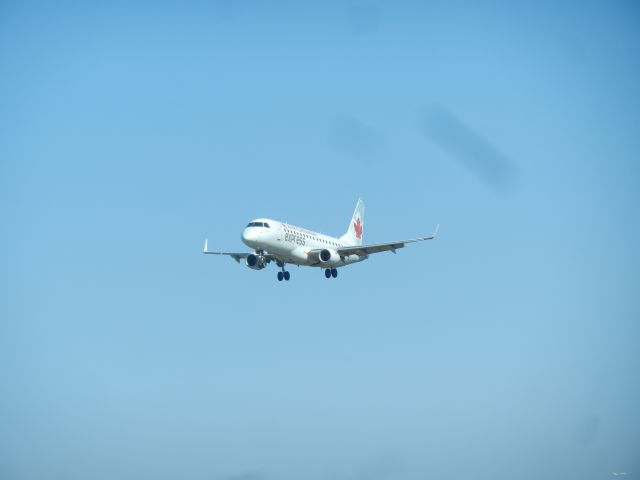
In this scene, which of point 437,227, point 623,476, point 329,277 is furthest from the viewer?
point 623,476

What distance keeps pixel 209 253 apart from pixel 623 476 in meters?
47.4

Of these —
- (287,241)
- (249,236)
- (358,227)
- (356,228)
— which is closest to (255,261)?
(287,241)

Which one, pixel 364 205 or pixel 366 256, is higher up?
pixel 364 205

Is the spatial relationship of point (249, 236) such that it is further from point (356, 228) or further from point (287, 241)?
point (356, 228)

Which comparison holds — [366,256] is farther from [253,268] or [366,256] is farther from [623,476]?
[623,476]

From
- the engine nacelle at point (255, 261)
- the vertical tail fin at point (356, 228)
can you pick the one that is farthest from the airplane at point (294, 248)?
the vertical tail fin at point (356, 228)

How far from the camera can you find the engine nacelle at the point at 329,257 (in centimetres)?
8225

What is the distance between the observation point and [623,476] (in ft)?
324

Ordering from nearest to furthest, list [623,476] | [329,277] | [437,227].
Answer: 1. [437,227]
2. [329,277]
3. [623,476]

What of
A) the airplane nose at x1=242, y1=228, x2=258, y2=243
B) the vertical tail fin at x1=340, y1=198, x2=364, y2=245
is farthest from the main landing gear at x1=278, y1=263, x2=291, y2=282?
the vertical tail fin at x1=340, y1=198, x2=364, y2=245

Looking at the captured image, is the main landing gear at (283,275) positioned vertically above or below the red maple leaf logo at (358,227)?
below

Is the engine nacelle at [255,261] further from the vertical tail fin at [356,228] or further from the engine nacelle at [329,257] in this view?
the vertical tail fin at [356,228]

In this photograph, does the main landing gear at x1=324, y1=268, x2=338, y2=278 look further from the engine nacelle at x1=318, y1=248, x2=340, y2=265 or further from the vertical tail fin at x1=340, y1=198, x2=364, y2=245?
the vertical tail fin at x1=340, y1=198, x2=364, y2=245

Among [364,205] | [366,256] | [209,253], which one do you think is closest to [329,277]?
[366,256]
